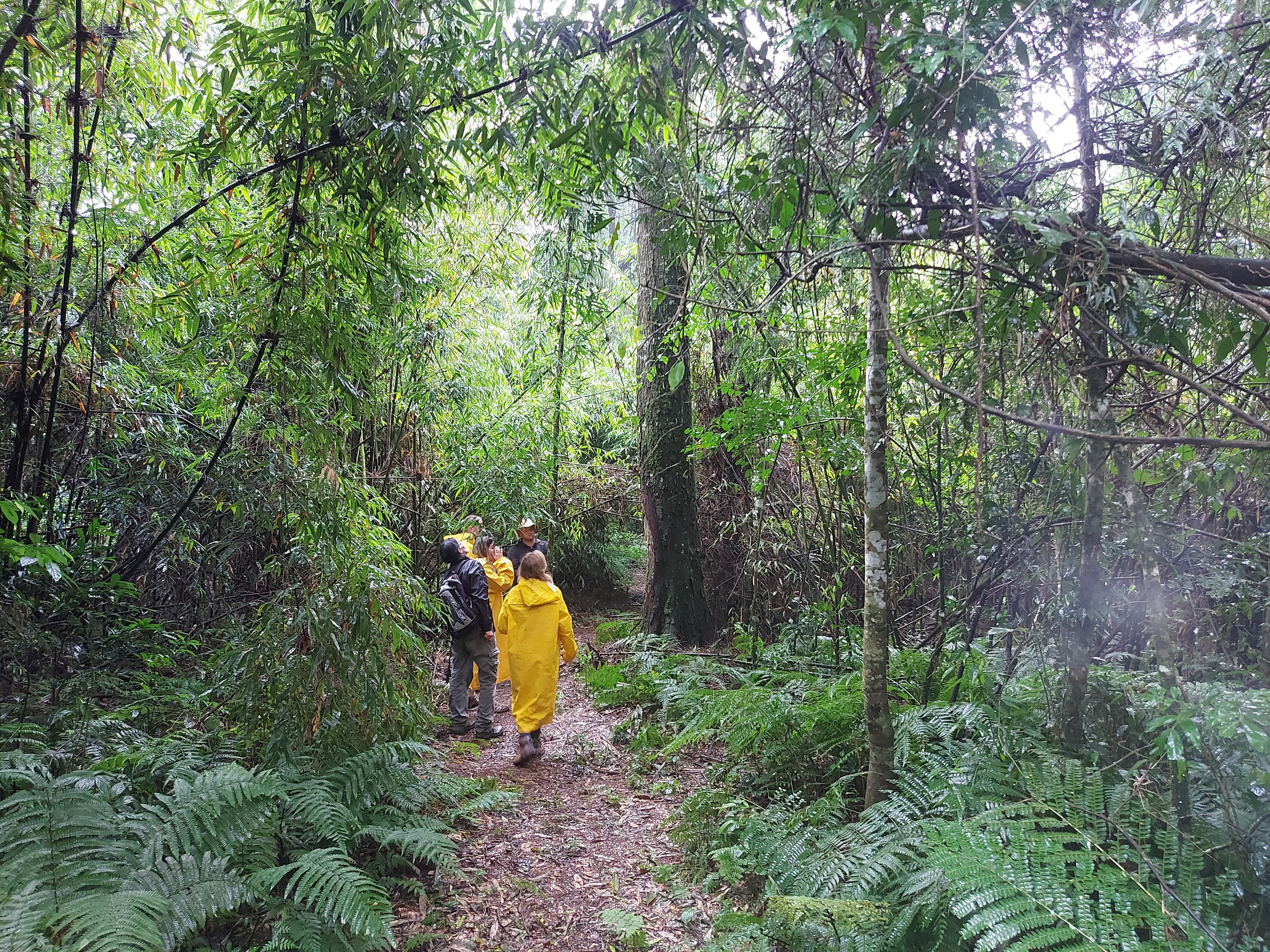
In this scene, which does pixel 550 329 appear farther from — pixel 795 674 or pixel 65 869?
pixel 65 869

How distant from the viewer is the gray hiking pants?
5531mm

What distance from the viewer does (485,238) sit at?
6.89 meters

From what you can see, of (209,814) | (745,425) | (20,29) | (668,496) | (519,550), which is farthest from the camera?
(519,550)

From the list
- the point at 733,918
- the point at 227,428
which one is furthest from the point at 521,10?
the point at 733,918

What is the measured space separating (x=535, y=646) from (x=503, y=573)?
1.28 metres

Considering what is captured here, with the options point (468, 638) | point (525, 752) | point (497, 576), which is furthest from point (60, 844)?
point (497, 576)

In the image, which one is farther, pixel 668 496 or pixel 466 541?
pixel 668 496

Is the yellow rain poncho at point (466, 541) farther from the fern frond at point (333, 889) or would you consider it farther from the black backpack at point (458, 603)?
the fern frond at point (333, 889)

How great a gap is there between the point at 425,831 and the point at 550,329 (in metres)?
5.38

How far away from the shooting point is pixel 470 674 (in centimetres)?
569

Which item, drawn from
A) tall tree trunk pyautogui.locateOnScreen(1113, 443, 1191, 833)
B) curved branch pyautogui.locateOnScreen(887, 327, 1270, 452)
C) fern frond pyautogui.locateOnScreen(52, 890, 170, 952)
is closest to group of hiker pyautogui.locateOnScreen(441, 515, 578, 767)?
fern frond pyautogui.locateOnScreen(52, 890, 170, 952)

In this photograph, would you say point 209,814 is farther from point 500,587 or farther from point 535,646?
point 500,587

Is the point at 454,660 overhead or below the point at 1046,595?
below

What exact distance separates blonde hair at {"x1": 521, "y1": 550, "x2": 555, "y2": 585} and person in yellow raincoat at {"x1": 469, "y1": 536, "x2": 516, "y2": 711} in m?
0.82
